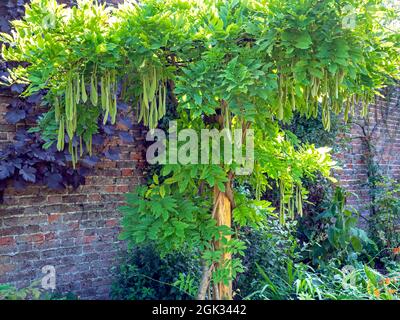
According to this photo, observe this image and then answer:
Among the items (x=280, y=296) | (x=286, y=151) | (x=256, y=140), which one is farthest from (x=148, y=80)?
(x=280, y=296)

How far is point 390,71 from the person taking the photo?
7.11 feet

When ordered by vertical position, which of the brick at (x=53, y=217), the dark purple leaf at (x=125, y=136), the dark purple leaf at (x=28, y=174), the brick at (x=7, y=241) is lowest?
the brick at (x=7, y=241)

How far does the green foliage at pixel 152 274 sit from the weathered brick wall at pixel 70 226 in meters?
0.24

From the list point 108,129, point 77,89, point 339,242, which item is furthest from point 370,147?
point 77,89

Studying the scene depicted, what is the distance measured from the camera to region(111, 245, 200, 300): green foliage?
10.5 feet

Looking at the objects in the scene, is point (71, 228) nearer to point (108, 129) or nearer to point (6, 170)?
point (6, 170)

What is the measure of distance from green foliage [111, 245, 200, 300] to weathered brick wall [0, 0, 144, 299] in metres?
0.24

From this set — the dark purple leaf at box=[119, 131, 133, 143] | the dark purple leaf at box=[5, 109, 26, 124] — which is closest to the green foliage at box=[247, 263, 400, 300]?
the dark purple leaf at box=[119, 131, 133, 143]

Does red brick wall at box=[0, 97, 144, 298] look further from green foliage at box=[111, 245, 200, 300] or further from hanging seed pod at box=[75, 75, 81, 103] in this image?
hanging seed pod at box=[75, 75, 81, 103]

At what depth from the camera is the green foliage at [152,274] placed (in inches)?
125

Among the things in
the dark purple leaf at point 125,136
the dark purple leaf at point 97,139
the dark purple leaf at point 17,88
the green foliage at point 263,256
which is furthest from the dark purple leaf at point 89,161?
the green foliage at point 263,256

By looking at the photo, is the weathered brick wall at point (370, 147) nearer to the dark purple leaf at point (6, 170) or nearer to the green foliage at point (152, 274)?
the green foliage at point (152, 274)
